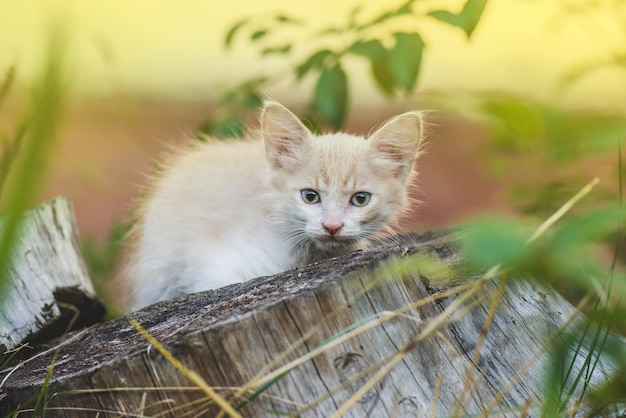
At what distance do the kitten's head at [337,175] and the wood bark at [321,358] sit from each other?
592mm

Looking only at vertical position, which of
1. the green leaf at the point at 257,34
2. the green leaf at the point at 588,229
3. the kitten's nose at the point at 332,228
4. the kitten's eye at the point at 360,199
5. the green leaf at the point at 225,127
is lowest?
the kitten's nose at the point at 332,228

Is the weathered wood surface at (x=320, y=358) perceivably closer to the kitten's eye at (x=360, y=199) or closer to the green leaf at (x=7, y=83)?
the green leaf at (x=7, y=83)

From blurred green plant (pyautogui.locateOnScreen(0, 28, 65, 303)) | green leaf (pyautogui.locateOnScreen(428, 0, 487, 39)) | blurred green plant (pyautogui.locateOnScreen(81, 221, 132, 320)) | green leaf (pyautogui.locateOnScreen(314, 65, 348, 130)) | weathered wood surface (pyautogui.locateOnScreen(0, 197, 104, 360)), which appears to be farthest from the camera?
blurred green plant (pyautogui.locateOnScreen(81, 221, 132, 320))

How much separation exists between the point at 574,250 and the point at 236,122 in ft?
7.62

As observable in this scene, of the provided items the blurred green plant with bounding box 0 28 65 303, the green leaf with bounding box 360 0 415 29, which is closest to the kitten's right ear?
the green leaf with bounding box 360 0 415 29

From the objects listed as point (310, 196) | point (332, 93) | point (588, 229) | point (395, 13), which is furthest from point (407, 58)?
point (588, 229)

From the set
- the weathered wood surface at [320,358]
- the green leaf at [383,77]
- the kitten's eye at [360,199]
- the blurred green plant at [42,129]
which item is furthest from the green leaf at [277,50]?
the blurred green plant at [42,129]

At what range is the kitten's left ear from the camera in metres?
2.19

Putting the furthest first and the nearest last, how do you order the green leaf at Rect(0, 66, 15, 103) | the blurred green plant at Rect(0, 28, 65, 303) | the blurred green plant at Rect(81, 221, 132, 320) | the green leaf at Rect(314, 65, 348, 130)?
the blurred green plant at Rect(81, 221, 132, 320), the green leaf at Rect(314, 65, 348, 130), the green leaf at Rect(0, 66, 15, 103), the blurred green plant at Rect(0, 28, 65, 303)

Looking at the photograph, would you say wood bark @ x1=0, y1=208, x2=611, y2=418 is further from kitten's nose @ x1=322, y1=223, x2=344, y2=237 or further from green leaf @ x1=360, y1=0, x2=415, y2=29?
green leaf @ x1=360, y1=0, x2=415, y2=29

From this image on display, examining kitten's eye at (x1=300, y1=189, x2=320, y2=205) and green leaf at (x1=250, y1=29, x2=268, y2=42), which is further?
green leaf at (x1=250, y1=29, x2=268, y2=42)

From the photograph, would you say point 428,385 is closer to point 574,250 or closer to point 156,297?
point 574,250

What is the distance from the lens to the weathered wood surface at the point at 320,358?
1269mm

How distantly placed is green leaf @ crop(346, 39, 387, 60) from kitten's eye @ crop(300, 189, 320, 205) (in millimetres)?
468
